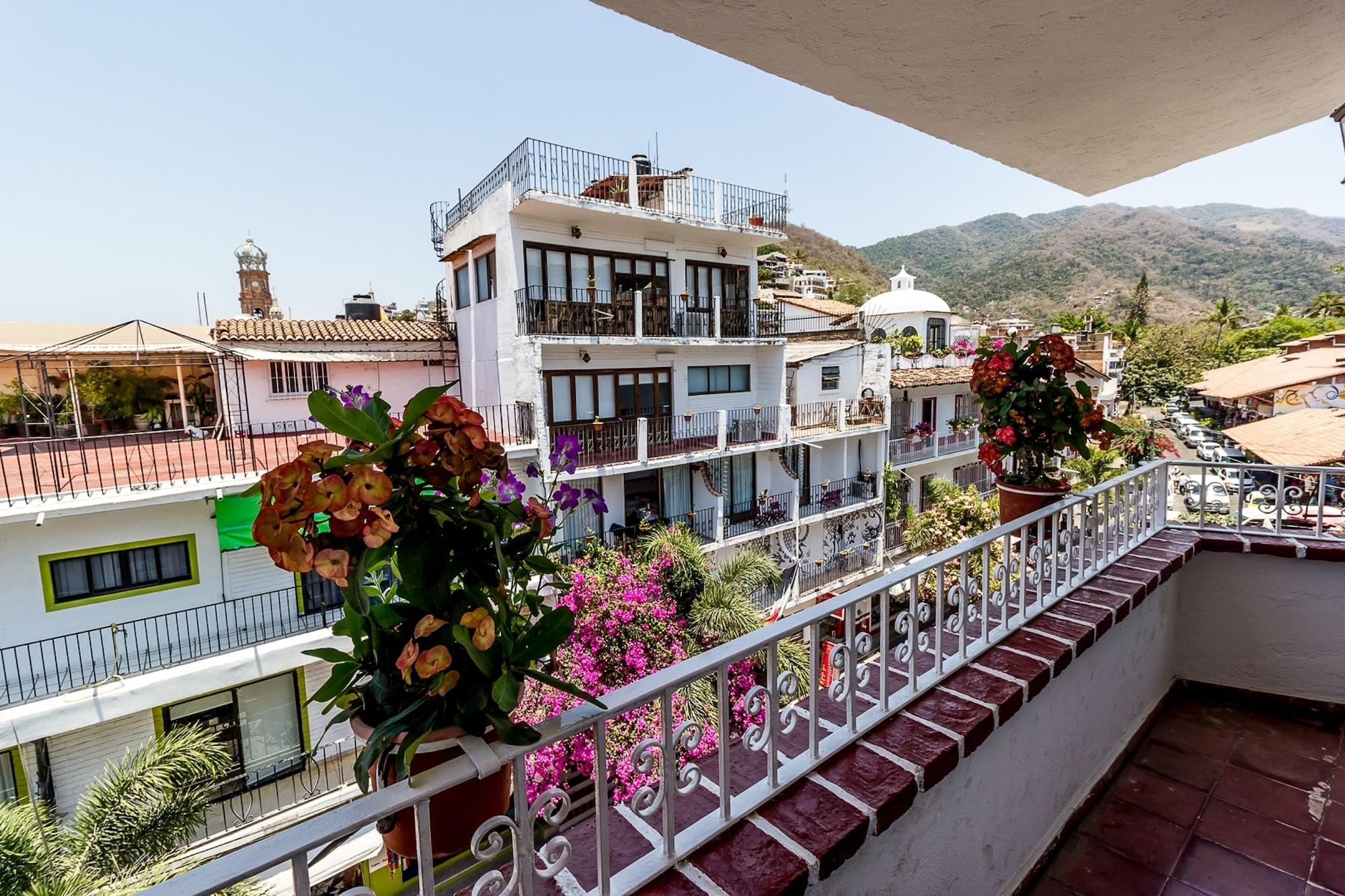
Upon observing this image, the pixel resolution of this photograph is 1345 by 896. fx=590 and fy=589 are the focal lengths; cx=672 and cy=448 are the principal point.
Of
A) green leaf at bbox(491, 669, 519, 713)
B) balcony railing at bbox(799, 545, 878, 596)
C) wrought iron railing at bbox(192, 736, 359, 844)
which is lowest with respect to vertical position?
wrought iron railing at bbox(192, 736, 359, 844)

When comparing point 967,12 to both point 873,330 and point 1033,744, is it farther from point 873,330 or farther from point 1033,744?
point 873,330

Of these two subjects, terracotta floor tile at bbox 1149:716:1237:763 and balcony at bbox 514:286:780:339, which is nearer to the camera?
terracotta floor tile at bbox 1149:716:1237:763

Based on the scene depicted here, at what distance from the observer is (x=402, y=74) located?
13094 mm

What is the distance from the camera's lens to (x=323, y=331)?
1356 centimetres

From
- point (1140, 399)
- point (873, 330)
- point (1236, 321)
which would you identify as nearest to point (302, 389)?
point (873, 330)

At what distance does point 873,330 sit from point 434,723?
24474mm

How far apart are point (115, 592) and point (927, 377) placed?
2078cm

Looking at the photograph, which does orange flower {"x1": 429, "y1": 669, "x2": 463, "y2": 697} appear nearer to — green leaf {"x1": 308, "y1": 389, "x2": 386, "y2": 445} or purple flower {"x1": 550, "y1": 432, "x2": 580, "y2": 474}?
green leaf {"x1": 308, "y1": 389, "x2": 386, "y2": 445}

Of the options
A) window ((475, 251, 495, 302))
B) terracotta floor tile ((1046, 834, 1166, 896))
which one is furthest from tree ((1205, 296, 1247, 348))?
terracotta floor tile ((1046, 834, 1166, 896))

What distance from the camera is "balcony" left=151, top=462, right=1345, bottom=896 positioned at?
3.98ft

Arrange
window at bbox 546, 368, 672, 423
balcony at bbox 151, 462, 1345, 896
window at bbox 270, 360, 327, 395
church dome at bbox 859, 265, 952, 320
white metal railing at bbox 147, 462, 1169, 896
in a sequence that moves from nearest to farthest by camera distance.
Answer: white metal railing at bbox 147, 462, 1169, 896
balcony at bbox 151, 462, 1345, 896
window at bbox 546, 368, 672, 423
window at bbox 270, 360, 327, 395
church dome at bbox 859, 265, 952, 320

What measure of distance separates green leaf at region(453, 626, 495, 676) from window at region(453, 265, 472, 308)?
14.4m

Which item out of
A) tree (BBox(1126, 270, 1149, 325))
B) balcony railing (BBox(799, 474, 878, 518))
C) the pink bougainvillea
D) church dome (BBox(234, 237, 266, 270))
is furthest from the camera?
tree (BBox(1126, 270, 1149, 325))

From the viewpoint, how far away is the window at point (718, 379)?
1483cm
